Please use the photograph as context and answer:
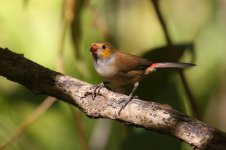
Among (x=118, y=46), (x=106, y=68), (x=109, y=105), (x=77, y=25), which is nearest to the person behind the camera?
(x=109, y=105)

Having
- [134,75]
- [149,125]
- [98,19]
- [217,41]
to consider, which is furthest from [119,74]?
[149,125]

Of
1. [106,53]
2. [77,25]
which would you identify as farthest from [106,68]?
[77,25]

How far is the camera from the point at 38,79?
60.7 inches

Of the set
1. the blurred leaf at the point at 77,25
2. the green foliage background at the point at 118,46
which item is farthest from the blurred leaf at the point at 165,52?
the blurred leaf at the point at 77,25

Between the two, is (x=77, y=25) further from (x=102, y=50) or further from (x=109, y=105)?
(x=109, y=105)

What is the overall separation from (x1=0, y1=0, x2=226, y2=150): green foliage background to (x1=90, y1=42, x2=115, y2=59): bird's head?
29 millimetres

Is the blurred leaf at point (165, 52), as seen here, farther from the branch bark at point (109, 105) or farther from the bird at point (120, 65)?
the branch bark at point (109, 105)

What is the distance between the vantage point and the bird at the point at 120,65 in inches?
76.2

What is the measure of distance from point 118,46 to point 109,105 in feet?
2.07

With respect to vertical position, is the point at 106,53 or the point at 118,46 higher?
the point at 118,46

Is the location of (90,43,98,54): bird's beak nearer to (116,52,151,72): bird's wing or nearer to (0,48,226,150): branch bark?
(116,52,151,72): bird's wing

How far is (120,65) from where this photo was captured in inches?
78.7

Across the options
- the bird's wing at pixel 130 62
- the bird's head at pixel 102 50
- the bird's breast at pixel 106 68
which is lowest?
the bird's breast at pixel 106 68

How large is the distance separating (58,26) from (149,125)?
28.5 inches
